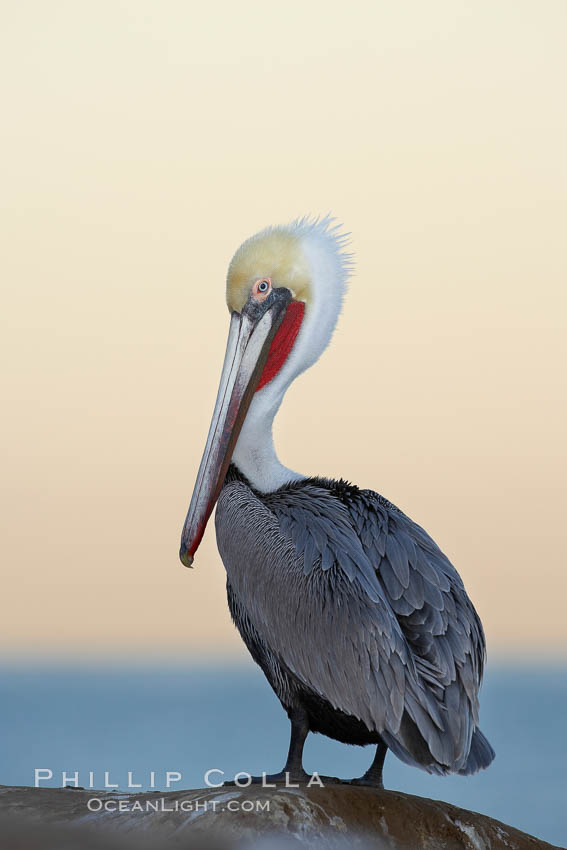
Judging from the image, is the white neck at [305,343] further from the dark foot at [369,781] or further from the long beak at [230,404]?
the dark foot at [369,781]

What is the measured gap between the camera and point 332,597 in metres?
5.63

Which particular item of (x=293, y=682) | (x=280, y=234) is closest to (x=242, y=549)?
(x=293, y=682)

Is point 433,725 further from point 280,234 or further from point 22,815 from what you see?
point 280,234

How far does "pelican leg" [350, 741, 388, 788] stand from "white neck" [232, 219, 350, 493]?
1.63 meters

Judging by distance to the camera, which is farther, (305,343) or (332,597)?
(305,343)

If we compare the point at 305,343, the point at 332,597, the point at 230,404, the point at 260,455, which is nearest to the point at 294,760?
the point at 332,597

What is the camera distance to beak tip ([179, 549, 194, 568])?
263 inches

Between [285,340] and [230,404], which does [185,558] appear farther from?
[285,340]

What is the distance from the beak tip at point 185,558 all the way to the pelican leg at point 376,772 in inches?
62.5

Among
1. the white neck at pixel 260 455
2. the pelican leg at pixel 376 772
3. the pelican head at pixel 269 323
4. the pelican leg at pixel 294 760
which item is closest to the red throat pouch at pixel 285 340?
the pelican head at pixel 269 323

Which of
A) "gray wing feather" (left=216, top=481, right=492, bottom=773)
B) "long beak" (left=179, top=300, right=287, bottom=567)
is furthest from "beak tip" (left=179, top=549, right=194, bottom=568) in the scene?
"gray wing feather" (left=216, top=481, right=492, bottom=773)

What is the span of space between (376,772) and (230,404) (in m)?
2.33

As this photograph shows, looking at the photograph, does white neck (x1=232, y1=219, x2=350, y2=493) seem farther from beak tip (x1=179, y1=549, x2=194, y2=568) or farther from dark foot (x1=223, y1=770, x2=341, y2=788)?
dark foot (x1=223, y1=770, x2=341, y2=788)

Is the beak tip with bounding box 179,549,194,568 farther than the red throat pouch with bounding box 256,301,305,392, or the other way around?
the red throat pouch with bounding box 256,301,305,392
